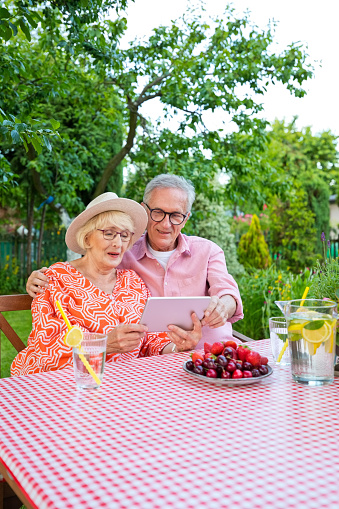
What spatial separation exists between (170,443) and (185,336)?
3.27ft

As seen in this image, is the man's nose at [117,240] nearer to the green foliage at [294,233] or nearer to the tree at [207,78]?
the tree at [207,78]

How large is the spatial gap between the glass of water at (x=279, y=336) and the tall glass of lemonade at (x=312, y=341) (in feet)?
0.73

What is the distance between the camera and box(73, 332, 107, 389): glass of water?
156cm

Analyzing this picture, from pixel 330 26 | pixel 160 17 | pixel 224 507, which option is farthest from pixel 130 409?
pixel 330 26

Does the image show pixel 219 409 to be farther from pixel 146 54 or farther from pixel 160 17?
pixel 160 17

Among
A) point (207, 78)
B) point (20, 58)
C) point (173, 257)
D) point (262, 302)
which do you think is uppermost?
point (207, 78)

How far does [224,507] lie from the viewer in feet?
2.84

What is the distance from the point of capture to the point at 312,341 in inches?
60.6

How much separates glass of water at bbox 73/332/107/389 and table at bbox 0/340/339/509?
0.04 metres

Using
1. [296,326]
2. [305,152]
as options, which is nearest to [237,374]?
[296,326]

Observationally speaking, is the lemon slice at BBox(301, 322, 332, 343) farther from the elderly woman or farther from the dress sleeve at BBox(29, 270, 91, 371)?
the dress sleeve at BBox(29, 270, 91, 371)

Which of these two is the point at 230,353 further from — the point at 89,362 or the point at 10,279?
the point at 10,279

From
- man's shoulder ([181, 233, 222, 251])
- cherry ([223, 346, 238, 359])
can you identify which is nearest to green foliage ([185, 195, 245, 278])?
man's shoulder ([181, 233, 222, 251])

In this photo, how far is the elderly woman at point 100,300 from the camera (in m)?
2.08
